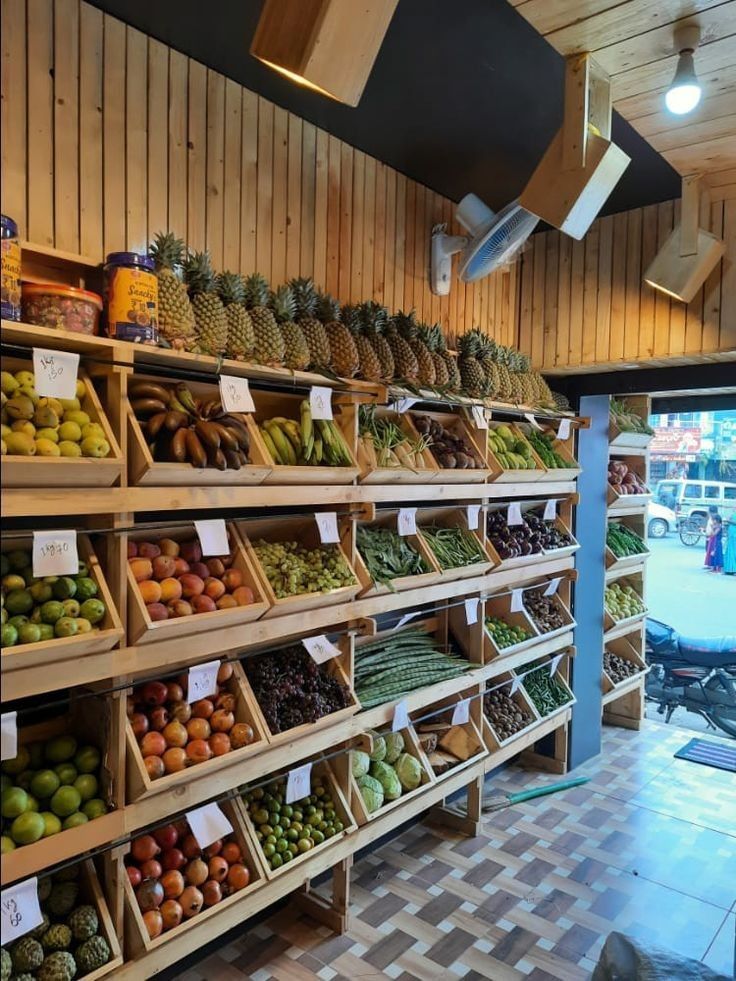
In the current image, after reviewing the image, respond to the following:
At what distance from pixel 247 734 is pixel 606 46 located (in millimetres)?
2387

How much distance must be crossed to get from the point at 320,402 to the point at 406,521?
2.58 ft

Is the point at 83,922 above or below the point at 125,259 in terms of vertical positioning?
below

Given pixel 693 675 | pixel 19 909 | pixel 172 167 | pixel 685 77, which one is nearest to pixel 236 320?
pixel 172 167

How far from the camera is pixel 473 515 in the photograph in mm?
3453

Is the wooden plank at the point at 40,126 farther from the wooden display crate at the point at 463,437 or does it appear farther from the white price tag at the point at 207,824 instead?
the white price tag at the point at 207,824

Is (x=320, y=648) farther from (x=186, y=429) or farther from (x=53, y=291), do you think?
(x=53, y=291)

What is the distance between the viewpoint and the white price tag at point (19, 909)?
5.64ft

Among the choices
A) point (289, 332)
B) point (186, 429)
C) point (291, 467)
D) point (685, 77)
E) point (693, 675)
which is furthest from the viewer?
point (693, 675)

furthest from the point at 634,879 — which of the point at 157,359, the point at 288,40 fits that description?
the point at 288,40

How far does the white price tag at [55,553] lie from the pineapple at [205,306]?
29.4 inches

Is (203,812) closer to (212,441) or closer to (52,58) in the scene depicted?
A: (212,441)

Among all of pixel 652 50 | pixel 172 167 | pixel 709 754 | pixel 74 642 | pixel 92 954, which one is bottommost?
pixel 709 754

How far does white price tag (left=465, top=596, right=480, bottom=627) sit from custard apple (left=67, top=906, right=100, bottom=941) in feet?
6.71

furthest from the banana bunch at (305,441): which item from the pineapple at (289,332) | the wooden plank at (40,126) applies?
the wooden plank at (40,126)
